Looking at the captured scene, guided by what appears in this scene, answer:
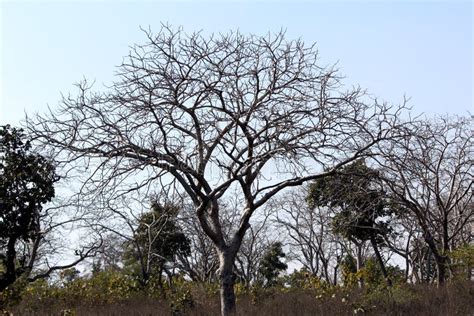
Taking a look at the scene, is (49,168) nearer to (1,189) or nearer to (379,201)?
(1,189)

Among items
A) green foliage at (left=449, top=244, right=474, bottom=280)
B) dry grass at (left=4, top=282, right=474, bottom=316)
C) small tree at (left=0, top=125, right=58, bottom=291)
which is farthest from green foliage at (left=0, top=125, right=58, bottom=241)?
green foliage at (left=449, top=244, right=474, bottom=280)

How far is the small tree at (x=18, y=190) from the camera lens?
9859 mm

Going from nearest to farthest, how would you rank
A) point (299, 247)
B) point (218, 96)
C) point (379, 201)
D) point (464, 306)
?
point (218, 96), point (464, 306), point (379, 201), point (299, 247)

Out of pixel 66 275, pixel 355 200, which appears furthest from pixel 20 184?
pixel 66 275

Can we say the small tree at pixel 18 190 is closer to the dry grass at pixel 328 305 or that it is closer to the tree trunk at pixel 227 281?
the dry grass at pixel 328 305

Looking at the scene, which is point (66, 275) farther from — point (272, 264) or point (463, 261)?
point (272, 264)

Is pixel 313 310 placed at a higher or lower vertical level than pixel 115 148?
lower

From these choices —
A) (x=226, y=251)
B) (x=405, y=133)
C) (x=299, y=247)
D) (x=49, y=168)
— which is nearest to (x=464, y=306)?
(x=405, y=133)

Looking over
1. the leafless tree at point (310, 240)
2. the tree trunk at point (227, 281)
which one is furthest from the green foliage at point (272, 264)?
the tree trunk at point (227, 281)

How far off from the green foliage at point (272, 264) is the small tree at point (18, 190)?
24.7 metres

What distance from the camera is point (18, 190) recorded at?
10.1 m

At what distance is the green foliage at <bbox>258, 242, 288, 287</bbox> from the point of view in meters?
33.9

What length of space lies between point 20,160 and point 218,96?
3550 mm

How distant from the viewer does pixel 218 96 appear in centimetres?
1023
